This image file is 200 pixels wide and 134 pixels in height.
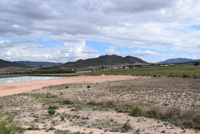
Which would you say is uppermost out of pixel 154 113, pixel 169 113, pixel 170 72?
pixel 170 72

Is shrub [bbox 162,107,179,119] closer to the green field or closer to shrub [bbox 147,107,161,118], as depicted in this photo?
shrub [bbox 147,107,161,118]

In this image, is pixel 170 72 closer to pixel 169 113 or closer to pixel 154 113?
pixel 154 113

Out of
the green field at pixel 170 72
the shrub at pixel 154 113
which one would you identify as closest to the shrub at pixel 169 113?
the shrub at pixel 154 113

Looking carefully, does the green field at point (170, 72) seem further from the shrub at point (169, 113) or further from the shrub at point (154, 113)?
the shrub at point (169, 113)

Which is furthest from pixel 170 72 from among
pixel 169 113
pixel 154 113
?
pixel 169 113

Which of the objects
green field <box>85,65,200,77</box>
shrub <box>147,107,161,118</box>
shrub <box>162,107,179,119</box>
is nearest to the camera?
shrub <box>162,107,179,119</box>

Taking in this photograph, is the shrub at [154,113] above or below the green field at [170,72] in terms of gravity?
below

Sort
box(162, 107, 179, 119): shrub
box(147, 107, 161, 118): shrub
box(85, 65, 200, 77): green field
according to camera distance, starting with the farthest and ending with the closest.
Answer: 1. box(85, 65, 200, 77): green field
2. box(147, 107, 161, 118): shrub
3. box(162, 107, 179, 119): shrub

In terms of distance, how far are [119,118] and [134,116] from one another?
36.3 inches

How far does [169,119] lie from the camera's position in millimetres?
10539

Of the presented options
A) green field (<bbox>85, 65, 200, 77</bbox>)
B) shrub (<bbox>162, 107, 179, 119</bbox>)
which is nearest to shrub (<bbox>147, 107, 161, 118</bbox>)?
shrub (<bbox>162, 107, 179, 119</bbox>)

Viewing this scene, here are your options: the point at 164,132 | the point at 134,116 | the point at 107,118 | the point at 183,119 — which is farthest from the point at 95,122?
the point at 183,119

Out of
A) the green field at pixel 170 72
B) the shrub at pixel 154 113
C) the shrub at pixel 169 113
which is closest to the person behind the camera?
the shrub at pixel 169 113

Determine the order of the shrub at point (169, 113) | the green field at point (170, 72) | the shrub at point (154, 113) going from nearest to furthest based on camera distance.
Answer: the shrub at point (169, 113) → the shrub at point (154, 113) → the green field at point (170, 72)
